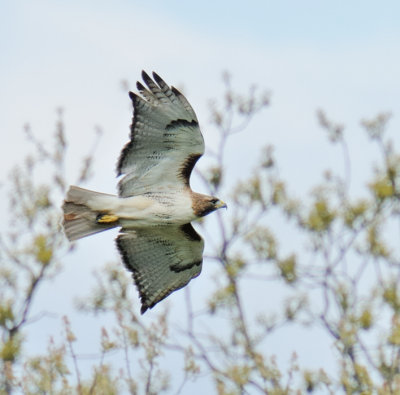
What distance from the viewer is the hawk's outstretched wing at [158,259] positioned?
1065 centimetres

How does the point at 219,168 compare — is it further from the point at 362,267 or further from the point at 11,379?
the point at 11,379

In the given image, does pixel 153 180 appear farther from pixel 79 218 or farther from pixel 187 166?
pixel 79 218

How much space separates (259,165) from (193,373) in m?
6.50

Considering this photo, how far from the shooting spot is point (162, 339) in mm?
Answer: 10320

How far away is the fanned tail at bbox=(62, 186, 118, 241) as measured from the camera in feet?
33.2

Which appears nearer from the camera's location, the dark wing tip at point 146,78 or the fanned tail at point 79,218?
the dark wing tip at point 146,78

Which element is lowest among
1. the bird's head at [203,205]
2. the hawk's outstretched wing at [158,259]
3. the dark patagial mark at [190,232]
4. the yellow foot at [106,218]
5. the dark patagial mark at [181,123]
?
the hawk's outstretched wing at [158,259]

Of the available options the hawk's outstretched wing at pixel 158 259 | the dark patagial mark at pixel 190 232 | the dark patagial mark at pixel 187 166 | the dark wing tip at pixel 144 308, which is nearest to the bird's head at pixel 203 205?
the dark patagial mark at pixel 187 166

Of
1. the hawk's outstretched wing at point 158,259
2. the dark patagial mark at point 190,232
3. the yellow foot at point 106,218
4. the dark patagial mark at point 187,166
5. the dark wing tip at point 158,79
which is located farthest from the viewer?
the hawk's outstretched wing at point 158,259

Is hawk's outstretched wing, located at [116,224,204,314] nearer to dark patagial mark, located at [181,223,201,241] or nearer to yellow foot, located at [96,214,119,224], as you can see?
dark patagial mark, located at [181,223,201,241]

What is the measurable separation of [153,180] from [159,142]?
15.1 inches

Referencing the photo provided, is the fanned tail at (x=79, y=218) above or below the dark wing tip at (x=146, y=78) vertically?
below

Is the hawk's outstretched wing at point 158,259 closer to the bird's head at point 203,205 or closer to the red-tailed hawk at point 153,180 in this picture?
the red-tailed hawk at point 153,180

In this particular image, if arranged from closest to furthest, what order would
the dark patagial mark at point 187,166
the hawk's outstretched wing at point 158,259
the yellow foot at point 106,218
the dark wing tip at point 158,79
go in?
the dark wing tip at point 158,79, the dark patagial mark at point 187,166, the yellow foot at point 106,218, the hawk's outstretched wing at point 158,259
